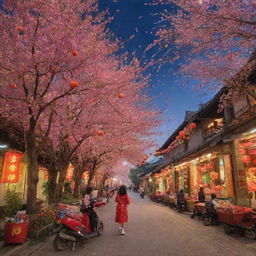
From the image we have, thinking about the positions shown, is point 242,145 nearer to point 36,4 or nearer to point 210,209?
point 210,209

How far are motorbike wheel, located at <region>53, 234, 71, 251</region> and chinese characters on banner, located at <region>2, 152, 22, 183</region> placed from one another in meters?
6.32

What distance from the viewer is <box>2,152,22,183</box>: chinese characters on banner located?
1105 cm

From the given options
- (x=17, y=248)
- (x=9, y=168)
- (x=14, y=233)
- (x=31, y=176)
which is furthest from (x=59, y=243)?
(x=9, y=168)

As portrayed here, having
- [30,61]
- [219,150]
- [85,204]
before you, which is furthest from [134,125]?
[30,61]

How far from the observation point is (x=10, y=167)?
11.4 meters

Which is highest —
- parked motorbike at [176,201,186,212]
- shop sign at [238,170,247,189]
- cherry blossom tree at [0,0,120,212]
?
cherry blossom tree at [0,0,120,212]

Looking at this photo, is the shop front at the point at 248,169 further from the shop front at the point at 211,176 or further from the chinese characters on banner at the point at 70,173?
the chinese characters on banner at the point at 70,173

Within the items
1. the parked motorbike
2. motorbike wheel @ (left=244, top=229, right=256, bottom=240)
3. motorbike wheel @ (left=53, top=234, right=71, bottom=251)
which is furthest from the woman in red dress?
the parked motorbike

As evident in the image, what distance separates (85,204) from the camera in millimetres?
8000

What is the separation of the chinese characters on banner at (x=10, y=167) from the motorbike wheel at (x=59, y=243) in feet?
20.7

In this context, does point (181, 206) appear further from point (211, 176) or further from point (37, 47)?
point (37, 47)

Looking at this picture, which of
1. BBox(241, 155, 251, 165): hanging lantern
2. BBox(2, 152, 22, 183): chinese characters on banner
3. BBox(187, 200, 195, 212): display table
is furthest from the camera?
BBox(187, 200, 195, 212): display table

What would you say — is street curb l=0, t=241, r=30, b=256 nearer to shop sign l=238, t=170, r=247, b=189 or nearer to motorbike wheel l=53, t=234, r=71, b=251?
motorbike wheel l=53, t=234, r=71, b=251

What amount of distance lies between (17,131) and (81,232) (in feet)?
26.0
